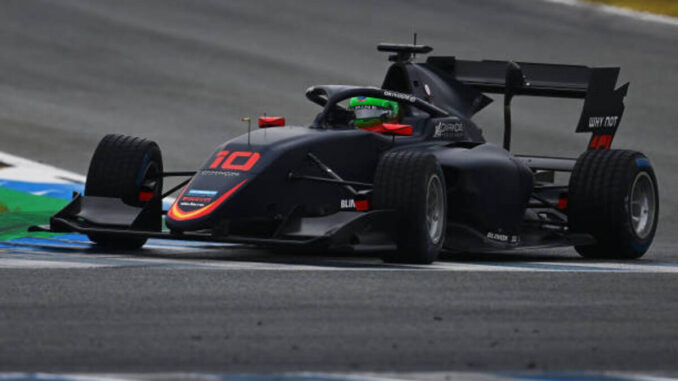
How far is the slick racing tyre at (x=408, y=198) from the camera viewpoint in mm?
11070

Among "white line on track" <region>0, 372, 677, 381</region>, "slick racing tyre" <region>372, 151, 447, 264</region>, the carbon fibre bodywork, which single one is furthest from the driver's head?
"white line on track" <region>0, 372, 677, 381</region>

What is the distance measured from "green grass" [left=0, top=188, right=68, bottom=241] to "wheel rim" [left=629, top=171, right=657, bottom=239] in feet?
15.6

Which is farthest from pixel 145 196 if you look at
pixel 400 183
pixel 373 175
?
pixel 400 183

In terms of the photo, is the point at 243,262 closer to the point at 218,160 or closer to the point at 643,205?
the point at 218,160

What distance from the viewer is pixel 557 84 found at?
14.1 m

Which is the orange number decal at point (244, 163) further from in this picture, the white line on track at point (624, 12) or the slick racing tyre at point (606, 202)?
the white line on track at point (624, 12)

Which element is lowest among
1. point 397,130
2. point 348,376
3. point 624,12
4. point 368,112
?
point 348,376

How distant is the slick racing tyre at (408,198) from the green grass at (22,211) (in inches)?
129

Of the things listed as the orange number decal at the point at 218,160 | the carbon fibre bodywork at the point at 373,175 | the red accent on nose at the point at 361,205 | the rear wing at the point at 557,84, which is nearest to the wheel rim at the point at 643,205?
the carbon fibre bodywork at the point at 373,175

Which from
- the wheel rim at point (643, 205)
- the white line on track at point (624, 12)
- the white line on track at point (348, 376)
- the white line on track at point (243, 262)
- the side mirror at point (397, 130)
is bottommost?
the white line on track at point (243, 262)

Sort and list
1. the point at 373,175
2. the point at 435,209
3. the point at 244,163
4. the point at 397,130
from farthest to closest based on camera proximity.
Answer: the point at 373,175 < the point at 397,130 < the point at 435,209 < the point at 244,163

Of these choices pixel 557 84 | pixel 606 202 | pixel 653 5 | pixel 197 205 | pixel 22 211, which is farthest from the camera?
pixel 653 5

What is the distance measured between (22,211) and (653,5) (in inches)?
785

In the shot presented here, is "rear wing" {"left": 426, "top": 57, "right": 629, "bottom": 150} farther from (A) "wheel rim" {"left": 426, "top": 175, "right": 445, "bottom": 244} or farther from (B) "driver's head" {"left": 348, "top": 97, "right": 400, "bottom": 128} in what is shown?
(A) "wheel rim" {"left": 426, "top": 175, "right": 445, "bottom": 244}
